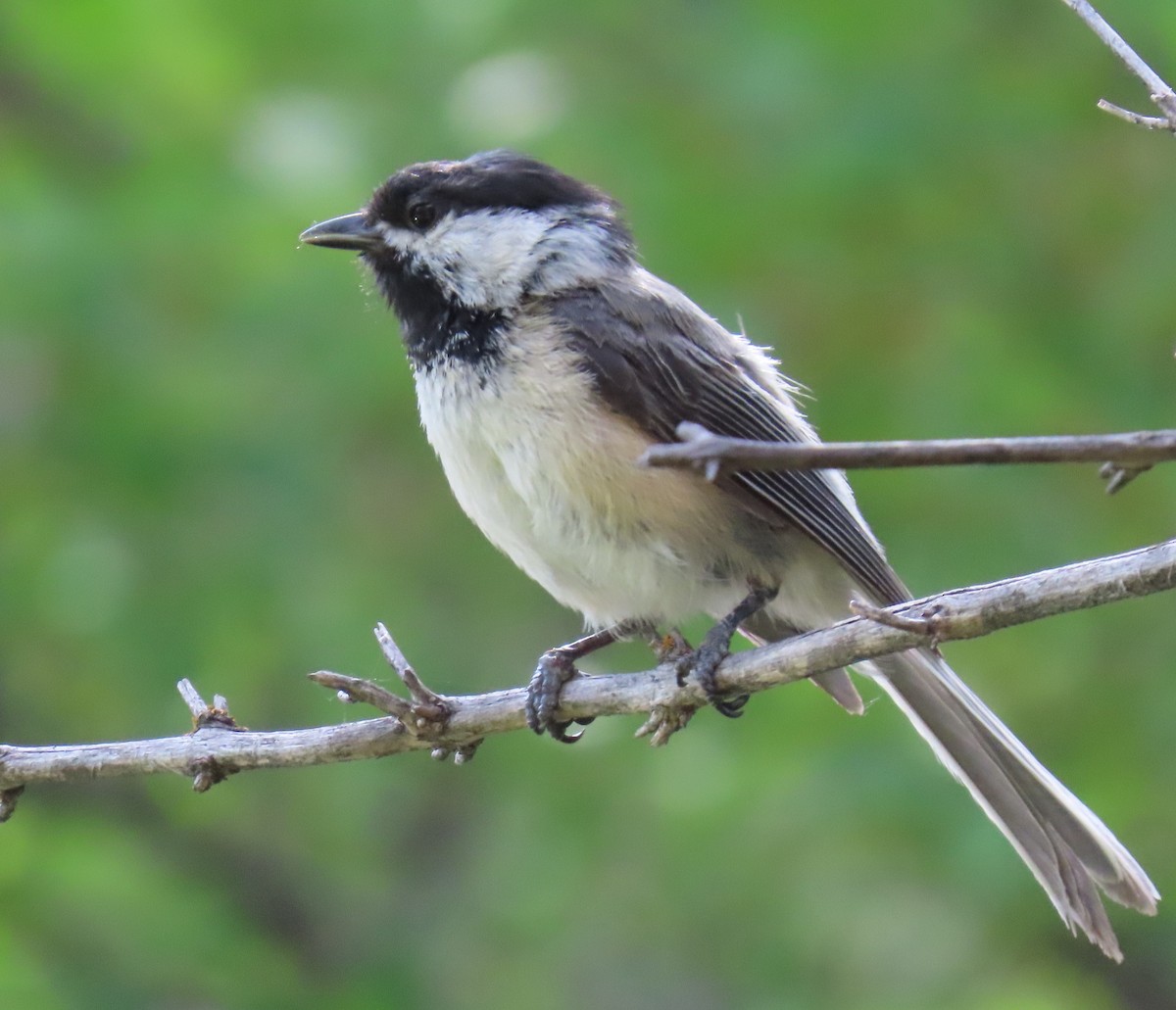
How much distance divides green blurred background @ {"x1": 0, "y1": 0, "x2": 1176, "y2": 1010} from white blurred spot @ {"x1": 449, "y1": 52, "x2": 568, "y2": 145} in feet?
0.05

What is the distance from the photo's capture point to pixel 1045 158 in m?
5.37

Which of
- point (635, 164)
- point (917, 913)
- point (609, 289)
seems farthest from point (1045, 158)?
point (917, 913)

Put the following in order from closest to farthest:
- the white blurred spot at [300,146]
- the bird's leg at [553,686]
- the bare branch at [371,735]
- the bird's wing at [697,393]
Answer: the bare branch at [371,735], the bird's leg at [553,686], the bird's wing at [697,393], the white blurred spot at [300,146]

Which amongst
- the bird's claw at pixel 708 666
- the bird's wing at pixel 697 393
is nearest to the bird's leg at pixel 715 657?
the bird's claw at pixel 708 666

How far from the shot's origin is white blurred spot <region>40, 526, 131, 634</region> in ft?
17.2

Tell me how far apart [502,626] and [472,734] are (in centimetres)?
313

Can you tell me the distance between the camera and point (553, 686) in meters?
3.31

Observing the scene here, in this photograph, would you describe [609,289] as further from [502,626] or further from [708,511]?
[502,626]

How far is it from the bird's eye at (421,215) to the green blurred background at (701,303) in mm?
1126

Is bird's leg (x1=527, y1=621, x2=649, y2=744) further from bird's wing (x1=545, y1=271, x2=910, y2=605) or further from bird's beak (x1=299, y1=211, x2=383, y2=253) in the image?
bird's beak (x1=299, y1=211, x2=383, y2=253)

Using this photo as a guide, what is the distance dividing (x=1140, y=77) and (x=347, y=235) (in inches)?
87.6

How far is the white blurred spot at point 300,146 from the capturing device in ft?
17.0

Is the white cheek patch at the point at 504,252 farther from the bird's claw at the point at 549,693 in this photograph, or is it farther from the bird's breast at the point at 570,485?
the bird's claw at the point at 549,693

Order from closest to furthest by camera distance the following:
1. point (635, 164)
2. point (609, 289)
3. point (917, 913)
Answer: point (609, 289) → point (635, 164) → point (917, 913)
